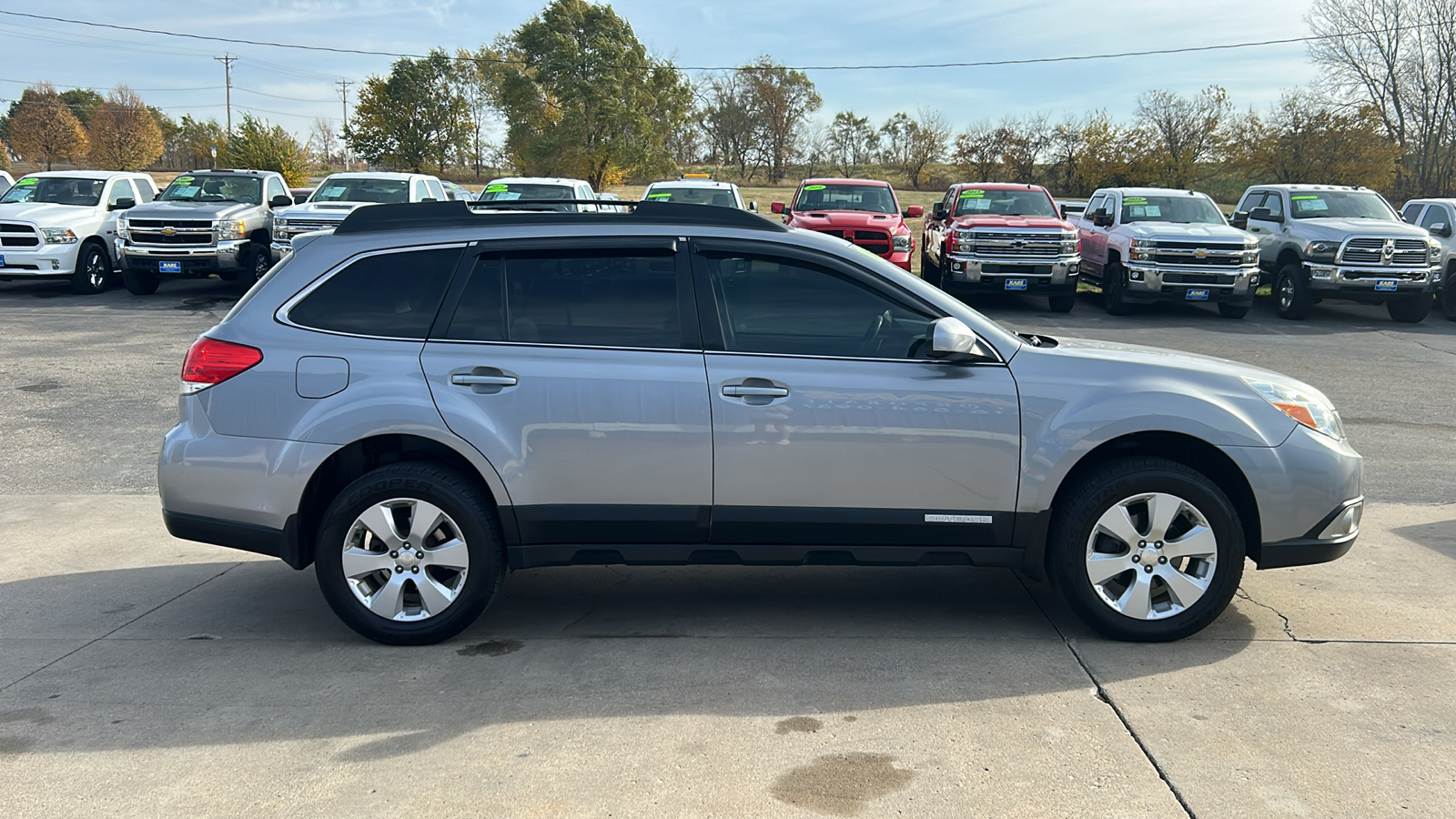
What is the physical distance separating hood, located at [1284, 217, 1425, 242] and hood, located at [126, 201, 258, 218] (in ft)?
58.1

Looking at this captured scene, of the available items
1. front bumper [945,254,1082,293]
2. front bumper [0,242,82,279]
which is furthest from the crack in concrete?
front bumper [0,242,82,279]

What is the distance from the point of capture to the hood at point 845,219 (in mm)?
17797

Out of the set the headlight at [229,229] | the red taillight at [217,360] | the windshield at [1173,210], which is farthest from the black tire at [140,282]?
the windshield at [1173,210]

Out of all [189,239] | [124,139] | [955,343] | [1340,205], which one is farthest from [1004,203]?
[124,139]

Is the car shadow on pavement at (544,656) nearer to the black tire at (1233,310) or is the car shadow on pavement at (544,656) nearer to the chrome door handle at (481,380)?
the chrome door handle at (481,380)

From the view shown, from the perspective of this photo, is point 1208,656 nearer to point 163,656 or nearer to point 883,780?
point 883,780

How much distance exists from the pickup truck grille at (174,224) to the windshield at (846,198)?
9773mm

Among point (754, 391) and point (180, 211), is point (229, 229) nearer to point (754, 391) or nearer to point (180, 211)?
point (180, 211)

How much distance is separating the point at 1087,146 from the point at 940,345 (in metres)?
38.6

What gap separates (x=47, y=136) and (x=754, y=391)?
269 feet

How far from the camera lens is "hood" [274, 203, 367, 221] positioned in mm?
17516

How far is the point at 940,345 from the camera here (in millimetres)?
4418

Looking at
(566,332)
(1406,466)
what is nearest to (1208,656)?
(566,332)

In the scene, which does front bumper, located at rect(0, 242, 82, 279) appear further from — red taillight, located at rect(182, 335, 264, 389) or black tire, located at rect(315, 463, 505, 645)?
black tire, located at rect(315, 463, 505, 645)
